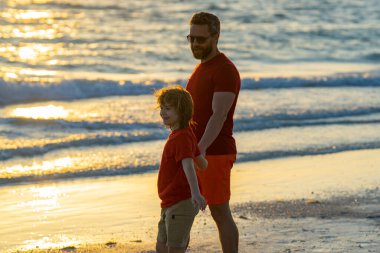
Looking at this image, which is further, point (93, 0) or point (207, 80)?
point (93, 0)

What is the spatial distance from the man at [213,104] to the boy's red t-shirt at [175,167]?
0.29m

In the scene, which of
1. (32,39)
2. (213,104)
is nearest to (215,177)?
(213,104)

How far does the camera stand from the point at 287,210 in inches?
315

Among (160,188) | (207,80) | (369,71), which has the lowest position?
(369,71)

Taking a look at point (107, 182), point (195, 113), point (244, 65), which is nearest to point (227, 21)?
point (244, 65)

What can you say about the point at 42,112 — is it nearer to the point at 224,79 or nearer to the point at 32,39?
the point at 224,79

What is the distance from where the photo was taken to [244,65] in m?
20.1

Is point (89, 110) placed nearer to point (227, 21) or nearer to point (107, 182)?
point (107, 182)

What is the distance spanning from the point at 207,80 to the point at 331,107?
8948mm

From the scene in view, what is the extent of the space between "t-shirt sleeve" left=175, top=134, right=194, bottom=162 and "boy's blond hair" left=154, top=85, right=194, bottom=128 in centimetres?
7

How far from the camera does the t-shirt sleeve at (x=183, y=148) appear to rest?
5.31m

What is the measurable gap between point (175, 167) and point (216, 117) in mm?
448

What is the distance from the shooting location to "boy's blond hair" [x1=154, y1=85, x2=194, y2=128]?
210 inches

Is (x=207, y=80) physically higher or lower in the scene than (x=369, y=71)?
higher
